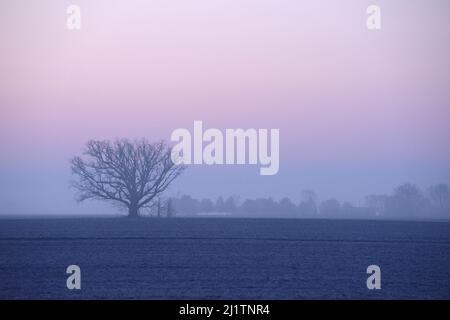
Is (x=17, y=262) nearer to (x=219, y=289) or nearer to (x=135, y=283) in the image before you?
(x=135, y=283)

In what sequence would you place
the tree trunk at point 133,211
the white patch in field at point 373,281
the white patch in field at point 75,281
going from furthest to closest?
the tree trunk at point 133,211 → the white patch in field at point 373,281 → the white patch in field at point 75,281

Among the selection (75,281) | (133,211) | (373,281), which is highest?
Result: (133,211)

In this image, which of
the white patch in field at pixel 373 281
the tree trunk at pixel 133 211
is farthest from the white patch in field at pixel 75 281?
the tree trunk at pixel 133 211

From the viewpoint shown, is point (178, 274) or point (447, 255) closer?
point (178, 274)

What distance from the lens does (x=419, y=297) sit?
2894 cm

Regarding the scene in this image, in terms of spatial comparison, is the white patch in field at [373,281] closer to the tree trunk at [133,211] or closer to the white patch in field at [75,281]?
the white patch in field at [75,281]

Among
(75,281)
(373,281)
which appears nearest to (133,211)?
(373,281)

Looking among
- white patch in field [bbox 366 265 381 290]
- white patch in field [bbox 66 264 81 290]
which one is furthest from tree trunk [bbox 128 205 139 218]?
white patch in field [bbox 66 264 81 290]

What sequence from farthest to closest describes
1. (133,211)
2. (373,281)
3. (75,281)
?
(133,211)
(373,281)
(75,281)

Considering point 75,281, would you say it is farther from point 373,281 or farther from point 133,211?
point 133,211

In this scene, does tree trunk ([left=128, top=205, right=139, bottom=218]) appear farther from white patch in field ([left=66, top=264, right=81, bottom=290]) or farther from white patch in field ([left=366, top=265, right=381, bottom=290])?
white patch in field ([left=66, top=264, right=81, bottom=290])

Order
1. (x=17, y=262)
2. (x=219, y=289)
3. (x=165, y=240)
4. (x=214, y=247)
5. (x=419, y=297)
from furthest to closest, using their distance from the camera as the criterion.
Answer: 1. (x=165, y=240)
2. (x=214, y=247)
3. (x=17, y=262)
4. (x=219, y=289)
5. (x=419, y=297)
